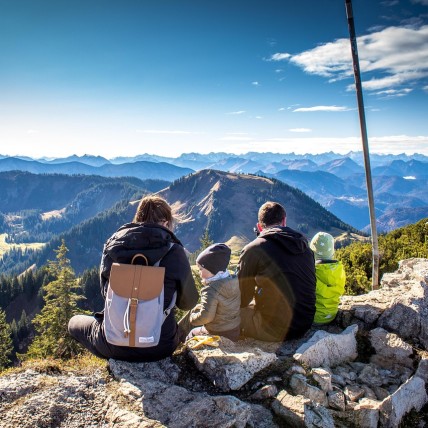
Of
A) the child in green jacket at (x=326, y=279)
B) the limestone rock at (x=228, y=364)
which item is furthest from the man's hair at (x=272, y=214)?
the limestone rock at (x=228, y=364)

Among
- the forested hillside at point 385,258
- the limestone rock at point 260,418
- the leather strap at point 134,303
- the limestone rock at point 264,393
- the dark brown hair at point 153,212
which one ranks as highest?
the dark brown hair at point 153,212

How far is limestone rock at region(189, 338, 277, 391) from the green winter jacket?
2809 mm

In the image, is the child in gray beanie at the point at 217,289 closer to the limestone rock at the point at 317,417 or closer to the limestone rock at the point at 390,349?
the limestone rock at the point at 317,417

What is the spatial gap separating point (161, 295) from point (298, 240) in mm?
3360

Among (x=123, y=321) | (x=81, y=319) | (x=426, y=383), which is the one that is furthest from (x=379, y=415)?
(x=81, y=319)

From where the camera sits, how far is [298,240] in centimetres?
739

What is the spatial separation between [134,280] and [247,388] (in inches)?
115

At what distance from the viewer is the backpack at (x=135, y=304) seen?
5.52 metres

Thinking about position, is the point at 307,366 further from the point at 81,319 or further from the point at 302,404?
the point at 81,319

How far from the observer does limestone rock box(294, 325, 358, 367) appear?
688cm

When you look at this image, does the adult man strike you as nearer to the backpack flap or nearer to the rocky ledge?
the rocky ledge

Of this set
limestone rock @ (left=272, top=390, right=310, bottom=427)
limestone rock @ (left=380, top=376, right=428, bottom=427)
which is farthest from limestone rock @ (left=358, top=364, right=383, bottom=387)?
limestone rock @ (left=272, top=390, right=310, bottom=427)

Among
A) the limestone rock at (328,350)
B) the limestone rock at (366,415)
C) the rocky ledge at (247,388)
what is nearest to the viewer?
the rocky ledge at (247,388)

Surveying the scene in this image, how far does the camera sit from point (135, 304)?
5531 mm
